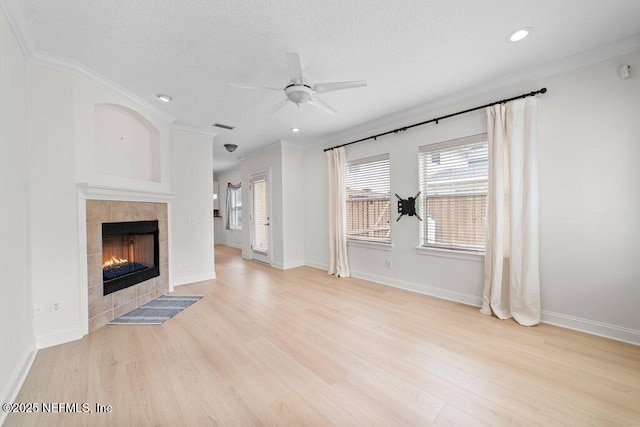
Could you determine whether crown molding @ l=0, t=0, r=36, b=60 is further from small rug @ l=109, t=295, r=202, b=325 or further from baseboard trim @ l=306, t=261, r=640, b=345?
baseboard trim @ l=306, t=261, r=640, b=345

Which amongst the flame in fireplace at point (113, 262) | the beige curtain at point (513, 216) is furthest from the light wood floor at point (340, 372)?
the flame in fireplace at point (113, 262)

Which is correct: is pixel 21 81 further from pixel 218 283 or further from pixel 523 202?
pixel 523 202

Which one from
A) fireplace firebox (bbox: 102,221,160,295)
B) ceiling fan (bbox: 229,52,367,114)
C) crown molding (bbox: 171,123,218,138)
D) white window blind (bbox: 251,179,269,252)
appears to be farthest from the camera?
white window blind (bbox: 251,179,269,252)

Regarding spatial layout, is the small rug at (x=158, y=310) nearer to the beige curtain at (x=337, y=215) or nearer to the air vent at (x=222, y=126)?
the beige curtain at (x=337, y=215)

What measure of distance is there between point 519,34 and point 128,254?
505 centimetres

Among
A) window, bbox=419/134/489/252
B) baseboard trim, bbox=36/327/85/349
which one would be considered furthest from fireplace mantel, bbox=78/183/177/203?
window, bbox=419/134/489/252

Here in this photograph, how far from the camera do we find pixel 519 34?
2.17m

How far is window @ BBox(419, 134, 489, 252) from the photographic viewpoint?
3246 mm

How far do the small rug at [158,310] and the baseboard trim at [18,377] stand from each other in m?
0.69

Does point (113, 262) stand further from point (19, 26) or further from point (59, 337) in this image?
point (19, 26)

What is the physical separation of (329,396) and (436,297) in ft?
8.05

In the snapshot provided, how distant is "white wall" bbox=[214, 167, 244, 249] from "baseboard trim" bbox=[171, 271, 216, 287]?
398 cm

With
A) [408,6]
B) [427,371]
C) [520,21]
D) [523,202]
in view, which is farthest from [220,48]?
[523,202]

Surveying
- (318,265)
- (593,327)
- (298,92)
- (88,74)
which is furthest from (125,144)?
(593,327)
